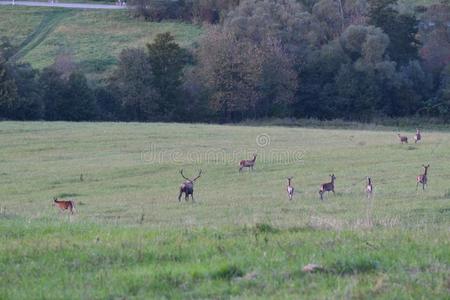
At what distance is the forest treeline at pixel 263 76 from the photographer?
228 feet

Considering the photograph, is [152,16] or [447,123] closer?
[447,123]

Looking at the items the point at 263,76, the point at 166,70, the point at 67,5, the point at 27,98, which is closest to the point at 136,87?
the point at 166,70

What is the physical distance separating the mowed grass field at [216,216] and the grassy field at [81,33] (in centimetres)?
3390

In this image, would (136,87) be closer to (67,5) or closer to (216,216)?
(216,216)

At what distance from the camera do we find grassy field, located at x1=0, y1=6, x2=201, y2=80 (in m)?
89.3

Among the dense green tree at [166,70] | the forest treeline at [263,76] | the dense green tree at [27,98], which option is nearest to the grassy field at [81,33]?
the forest treeline at [263,76]

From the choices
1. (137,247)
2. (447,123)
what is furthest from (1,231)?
(447,123)

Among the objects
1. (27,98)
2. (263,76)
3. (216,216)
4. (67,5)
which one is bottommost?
(216,216)

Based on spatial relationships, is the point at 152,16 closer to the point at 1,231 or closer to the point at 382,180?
the point at 382,180

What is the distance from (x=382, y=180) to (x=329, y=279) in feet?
78.1

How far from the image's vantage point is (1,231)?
467 inches

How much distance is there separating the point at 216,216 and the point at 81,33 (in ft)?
268

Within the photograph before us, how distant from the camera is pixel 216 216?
23.7m

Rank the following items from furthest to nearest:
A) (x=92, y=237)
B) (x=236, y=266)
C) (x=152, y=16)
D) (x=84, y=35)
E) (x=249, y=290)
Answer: (x=152, y=16)
(x=84, y=35)
(x=92, y=237)
(x=236, y=266)
(x=249, y=290)
